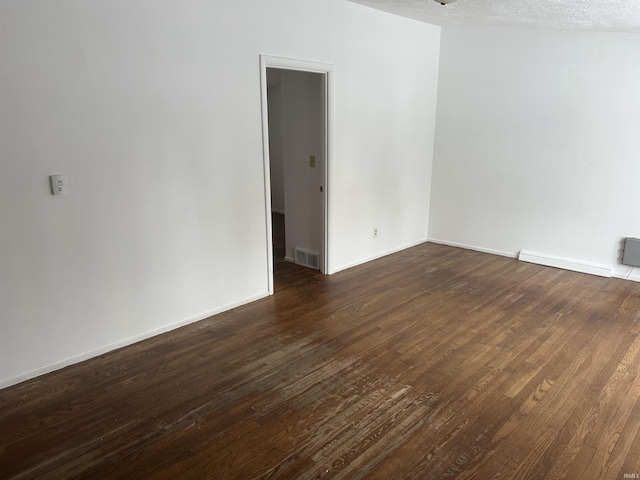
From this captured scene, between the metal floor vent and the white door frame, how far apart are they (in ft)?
0.42

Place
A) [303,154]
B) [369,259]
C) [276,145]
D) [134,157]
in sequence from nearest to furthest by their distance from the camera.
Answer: [134,157] < [303,154] < [369,259] < [276,145]

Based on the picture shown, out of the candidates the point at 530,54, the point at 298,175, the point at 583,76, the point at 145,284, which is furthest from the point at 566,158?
the point at 145,284

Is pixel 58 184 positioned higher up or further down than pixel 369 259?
higher up

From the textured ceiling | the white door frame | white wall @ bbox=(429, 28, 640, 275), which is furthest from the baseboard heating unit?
the white door frame

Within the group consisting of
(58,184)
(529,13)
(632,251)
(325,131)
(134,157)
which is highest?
(529,13)

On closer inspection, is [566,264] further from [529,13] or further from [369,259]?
[529,13]

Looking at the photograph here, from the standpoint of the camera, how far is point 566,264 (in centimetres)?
506

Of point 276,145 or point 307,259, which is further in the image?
point 276,145

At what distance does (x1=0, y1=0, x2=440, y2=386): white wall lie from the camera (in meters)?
2.66

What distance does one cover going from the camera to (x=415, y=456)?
2197mm

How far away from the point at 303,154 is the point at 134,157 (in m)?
2.08

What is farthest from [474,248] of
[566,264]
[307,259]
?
[307,259]

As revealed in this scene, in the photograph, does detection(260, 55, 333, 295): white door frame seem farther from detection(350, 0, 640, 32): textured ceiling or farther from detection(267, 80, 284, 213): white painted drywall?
detection(267, 80, 284, 213): white painted drywall

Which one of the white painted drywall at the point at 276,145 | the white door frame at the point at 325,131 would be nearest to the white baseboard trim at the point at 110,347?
the white door frame at the point at 325,131
